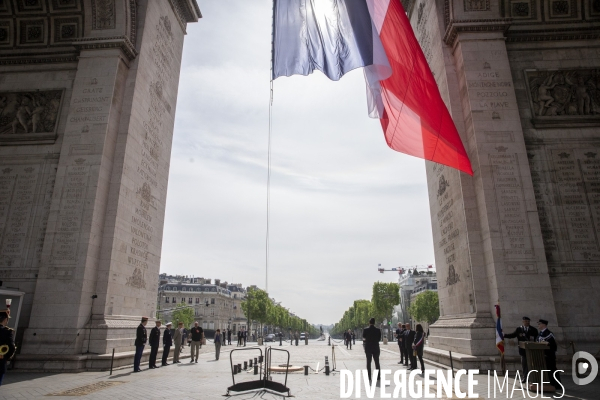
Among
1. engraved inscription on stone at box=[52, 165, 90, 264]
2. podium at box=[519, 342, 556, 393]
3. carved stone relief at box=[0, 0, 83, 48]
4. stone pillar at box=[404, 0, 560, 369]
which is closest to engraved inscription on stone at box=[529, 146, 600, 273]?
stone pillar at box=[404, 0, 560, 369]

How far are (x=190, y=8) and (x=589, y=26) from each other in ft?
76.6

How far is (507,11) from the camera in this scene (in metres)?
19.5

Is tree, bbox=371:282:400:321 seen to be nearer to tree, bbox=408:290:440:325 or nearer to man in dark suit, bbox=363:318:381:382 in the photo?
tree, bbox=408:290:440:325

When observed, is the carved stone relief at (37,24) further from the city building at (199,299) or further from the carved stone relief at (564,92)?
the city building at (199,299)

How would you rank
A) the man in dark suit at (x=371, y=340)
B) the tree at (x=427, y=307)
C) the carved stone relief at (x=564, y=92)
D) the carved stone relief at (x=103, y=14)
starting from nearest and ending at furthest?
1. the man in dark suit at (x=371, y=340)
2. the carved stone relief at (x=564, y=92)
3. the carved stone relief at (x=103, y=14)
4. the tree at (x=427, y=307)

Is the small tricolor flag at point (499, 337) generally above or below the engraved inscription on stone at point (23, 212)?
below

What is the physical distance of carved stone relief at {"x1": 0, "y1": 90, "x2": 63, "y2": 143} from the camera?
1880 centimetres

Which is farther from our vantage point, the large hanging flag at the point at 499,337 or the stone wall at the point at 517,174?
the stone wall at the point at 517,174

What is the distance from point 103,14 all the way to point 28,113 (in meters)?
6.15

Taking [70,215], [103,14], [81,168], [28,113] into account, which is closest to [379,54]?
[81,168]

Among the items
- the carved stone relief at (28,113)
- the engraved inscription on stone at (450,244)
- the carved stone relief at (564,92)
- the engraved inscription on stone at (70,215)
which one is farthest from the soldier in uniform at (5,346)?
the carved stone relief at (564,92)

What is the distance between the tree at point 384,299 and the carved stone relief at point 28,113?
7771 centimetres

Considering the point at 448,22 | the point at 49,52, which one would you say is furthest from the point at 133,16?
the point at 448,22

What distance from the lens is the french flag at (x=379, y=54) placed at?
526 inches
